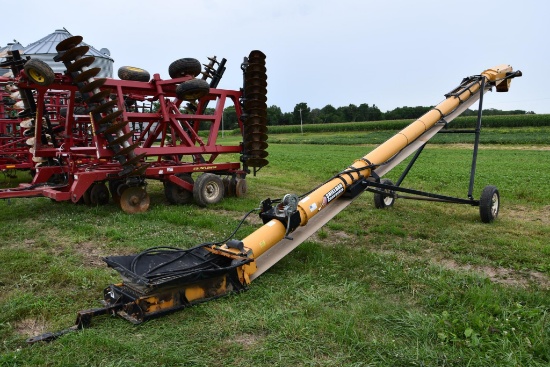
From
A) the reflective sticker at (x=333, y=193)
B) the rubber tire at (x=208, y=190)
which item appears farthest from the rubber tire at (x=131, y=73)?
the reflective sticker at (x=333, y=193)

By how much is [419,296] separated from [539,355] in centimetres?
115

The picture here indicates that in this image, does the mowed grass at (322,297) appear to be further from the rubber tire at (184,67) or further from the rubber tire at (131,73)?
the rubber tire at (131,73)

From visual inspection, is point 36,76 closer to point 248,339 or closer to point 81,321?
point 81,321

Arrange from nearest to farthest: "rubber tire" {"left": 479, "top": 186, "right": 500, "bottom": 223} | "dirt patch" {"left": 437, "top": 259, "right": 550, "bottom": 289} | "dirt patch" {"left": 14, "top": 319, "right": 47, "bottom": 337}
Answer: "dirt patch" {"left": 14, "top": 319, "right": 47, "bottom": 337} → "dirt patch" {"left": 437, "top": 259, "right": 550, "bottom": 289} → "rubber tire" {"left": 479, "top": 186, "right": 500, "bottom": 223}

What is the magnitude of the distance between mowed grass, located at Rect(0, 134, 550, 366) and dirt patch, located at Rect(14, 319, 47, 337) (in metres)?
0.01

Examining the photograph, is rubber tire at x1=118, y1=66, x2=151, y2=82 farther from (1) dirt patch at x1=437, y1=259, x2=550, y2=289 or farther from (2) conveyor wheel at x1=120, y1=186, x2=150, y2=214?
(1) dirt patch at x1=437, y1=259, x2=550, y2=289

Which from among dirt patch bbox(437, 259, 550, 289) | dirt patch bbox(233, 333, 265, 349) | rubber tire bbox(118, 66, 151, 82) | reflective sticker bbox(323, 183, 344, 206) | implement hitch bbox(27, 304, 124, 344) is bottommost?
dirt patch bbox(437, 259, 550, 289)

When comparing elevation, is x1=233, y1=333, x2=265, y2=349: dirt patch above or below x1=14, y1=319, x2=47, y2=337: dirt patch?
above

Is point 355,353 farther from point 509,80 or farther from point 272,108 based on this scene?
point 272,108

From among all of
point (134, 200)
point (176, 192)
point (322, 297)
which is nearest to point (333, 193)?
Answer: point (322, 297)

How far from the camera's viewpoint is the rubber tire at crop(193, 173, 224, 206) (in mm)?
8752

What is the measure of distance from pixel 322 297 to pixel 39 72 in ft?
20.3

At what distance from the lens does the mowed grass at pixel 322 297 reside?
3008 mm

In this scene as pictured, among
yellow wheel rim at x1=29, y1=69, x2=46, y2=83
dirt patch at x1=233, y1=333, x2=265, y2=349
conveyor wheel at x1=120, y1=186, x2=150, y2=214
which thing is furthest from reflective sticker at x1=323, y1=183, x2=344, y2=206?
yellow wheel rim at x1=29, y1=69, x2=46, y2=83
